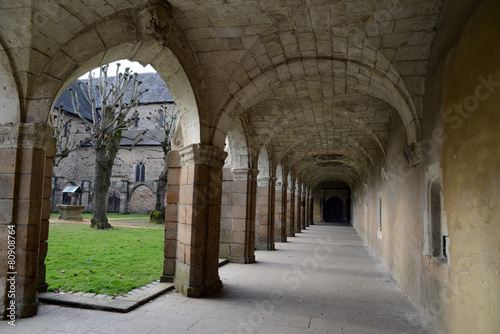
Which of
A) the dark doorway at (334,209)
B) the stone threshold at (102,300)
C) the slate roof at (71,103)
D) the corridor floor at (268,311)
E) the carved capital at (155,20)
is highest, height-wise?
the slate roof at (71,103)

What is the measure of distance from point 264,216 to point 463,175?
23.2ft

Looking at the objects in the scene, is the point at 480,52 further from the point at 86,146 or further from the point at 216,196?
the point at 86,146

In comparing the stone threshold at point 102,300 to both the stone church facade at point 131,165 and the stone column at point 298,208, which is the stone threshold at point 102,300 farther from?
the stone church facade at point 131,165

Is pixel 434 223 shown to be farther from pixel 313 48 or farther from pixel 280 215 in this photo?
pixel 280 215

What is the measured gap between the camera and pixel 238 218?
24.6ft

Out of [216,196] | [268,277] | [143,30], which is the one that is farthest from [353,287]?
[143,30]

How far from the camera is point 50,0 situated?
3131 millimetres

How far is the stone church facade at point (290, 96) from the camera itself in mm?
2789

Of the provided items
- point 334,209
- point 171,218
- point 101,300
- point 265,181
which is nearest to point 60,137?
point 265,181

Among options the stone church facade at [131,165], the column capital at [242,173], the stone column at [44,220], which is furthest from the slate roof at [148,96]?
the stone column at [44,220]

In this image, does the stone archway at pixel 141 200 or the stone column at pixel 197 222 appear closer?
the stone column at pixel 197 222

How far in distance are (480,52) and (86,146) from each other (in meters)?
28.5

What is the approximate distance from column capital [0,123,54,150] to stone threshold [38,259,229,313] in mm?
1852

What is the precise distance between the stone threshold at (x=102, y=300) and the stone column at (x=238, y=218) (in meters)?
3.00
